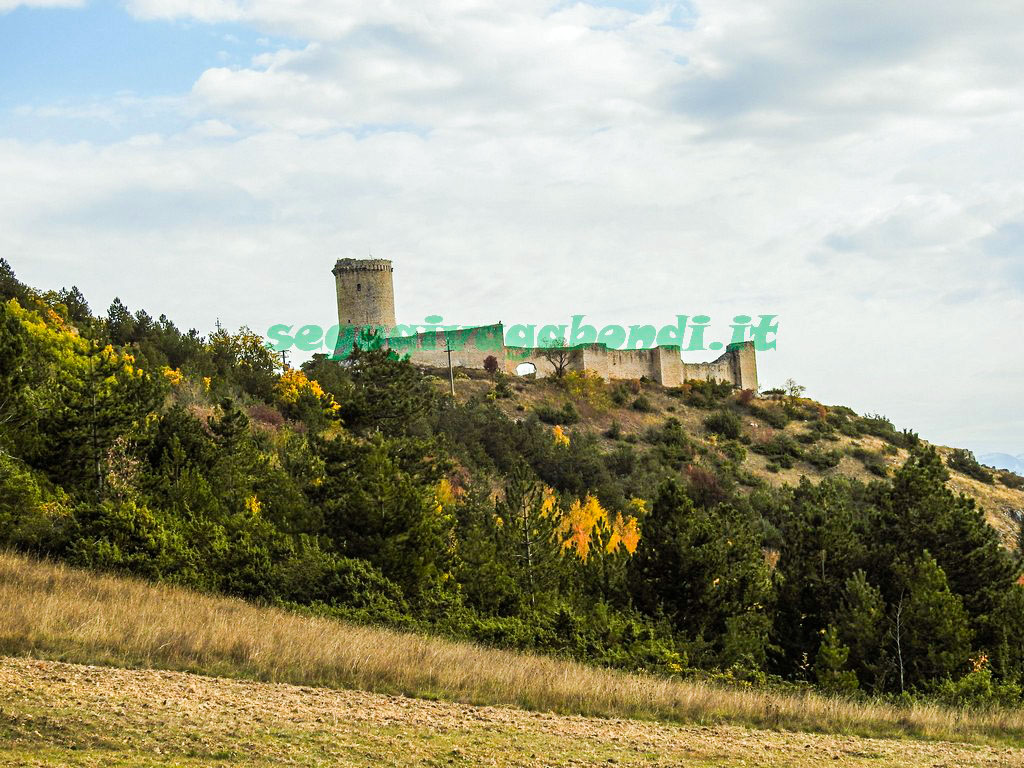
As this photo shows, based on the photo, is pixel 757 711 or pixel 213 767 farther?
pixel 757 711

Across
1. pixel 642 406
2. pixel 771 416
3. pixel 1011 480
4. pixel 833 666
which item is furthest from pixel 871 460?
pixel 833 666

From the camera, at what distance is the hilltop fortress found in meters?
63.4

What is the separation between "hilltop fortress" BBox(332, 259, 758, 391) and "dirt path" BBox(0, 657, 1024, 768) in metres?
52.9

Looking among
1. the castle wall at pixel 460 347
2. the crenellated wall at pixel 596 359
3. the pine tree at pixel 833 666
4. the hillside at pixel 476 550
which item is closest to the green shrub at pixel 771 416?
the crenellated wall at pixel 596 359

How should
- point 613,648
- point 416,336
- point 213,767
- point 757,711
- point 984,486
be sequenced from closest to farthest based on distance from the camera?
point 213,767 → point 757,711 → point 613,648 → point 984,486 → point 416,336

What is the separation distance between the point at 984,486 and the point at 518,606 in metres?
46.3

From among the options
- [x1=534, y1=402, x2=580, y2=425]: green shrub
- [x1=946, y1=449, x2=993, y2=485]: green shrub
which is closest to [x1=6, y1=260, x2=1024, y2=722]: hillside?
Answer: [x1=534, y1=402, x2=580, y2=425]: green shrub

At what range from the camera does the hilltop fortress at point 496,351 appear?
6341 cm

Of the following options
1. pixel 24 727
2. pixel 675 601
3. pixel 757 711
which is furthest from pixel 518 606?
pixel 24 727

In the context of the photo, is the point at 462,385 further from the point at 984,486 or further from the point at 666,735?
the point at 666,735

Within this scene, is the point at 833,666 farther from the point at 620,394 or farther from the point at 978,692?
the point at 620,394

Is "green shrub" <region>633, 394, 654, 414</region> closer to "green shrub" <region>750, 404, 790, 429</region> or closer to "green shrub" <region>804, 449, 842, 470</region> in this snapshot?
"green shrub" <region>750, 404, 790, 429</region>

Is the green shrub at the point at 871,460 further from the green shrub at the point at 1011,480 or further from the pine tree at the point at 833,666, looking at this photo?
the pine tree at the point at 833,666

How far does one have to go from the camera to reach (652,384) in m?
70.1
